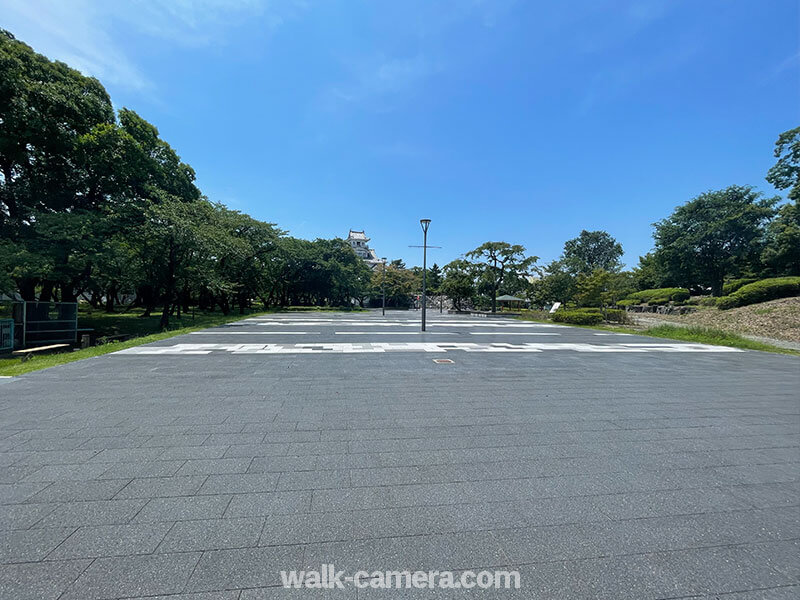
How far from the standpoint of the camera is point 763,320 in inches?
652

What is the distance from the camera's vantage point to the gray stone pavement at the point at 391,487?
5.58ft

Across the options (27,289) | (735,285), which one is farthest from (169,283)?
(735,285)

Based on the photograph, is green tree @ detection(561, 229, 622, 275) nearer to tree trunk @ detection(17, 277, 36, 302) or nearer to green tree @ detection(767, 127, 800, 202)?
green tree @ detection(767, 127, 800, 202)

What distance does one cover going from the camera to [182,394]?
479 cm

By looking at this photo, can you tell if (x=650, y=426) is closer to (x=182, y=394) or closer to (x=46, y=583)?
(x=46, y=583)

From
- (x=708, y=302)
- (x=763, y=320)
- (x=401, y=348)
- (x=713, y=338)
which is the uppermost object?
(x=708, y=302)

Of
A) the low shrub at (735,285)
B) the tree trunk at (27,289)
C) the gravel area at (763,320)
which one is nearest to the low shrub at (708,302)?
the low shrub at (735,285)

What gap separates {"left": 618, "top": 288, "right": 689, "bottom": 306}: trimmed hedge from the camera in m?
28.0

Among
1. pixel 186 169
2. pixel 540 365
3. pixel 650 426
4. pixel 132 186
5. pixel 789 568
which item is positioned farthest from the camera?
pixel 186 169

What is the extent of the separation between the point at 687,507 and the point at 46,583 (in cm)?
361

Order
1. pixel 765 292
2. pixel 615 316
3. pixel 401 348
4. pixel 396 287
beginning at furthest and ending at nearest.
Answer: pixel 396 287 < pixel 615 316 < pixel 765 292 < pixel 401 348

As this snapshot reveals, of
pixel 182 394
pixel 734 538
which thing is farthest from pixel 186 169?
pixel 734 538

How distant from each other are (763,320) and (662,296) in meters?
13.9

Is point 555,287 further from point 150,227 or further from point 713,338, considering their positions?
point 150,227
